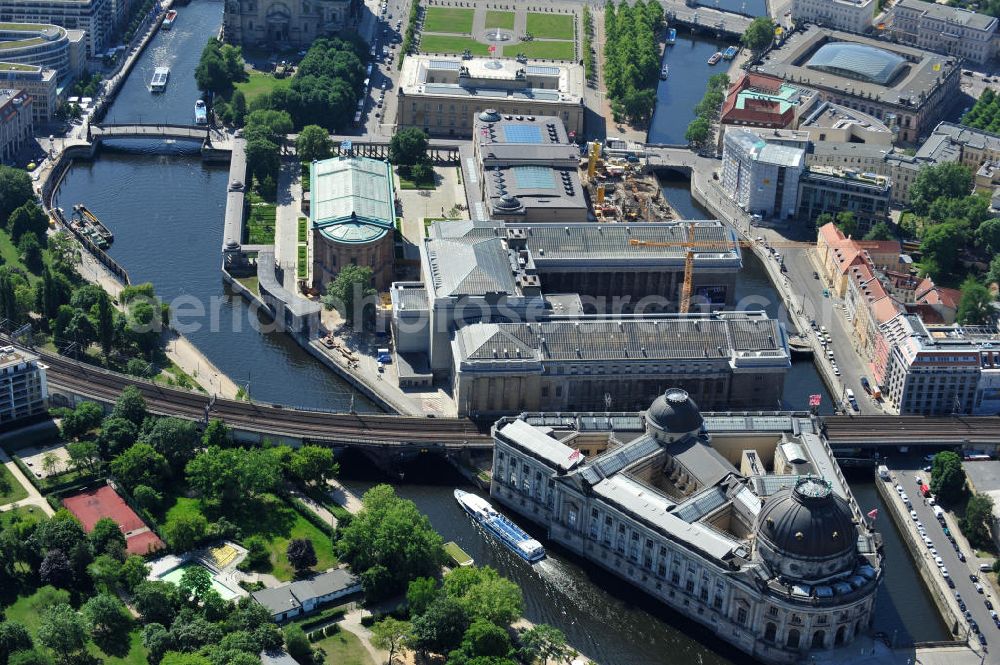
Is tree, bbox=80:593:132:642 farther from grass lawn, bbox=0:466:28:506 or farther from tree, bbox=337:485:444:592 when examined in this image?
tree, bbox=337:485:444:592

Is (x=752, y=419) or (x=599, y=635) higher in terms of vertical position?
(x=752, y=419)

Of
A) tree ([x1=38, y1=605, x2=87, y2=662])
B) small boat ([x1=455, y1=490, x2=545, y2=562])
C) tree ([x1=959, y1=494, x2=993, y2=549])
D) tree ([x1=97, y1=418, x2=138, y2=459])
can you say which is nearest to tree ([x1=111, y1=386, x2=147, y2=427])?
tree ([x1=97, y1=418, x2=138, y2=459])

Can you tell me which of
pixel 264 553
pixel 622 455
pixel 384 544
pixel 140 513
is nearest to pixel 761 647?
pixel 622 455

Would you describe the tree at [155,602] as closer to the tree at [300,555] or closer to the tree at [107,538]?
the tree at [107,538]

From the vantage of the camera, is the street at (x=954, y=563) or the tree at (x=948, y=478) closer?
the street at (x=954, y=563)

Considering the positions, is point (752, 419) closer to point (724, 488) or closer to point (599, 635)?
point (724, 488)

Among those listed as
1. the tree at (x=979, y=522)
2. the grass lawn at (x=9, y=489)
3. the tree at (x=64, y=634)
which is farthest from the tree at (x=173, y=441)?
the tree at (x=979, y=522)
